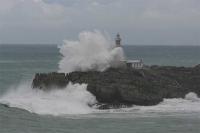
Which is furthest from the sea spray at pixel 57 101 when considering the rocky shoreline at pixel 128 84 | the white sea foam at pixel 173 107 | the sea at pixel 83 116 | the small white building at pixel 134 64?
the small white building at pixel 134 64

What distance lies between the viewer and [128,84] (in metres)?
41.6

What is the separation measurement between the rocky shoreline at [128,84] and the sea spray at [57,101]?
0.55 metres

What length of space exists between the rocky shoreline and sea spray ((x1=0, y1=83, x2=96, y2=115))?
55cm

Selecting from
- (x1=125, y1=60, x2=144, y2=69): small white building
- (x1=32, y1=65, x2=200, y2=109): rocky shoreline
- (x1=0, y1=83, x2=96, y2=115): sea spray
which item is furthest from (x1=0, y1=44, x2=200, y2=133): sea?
(x1=125, y1=60, x2=144, y2=69): small white building

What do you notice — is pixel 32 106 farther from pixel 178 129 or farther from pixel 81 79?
pixel 178 129

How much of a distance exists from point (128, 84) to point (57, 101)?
18.1ft

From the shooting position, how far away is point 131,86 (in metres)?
41.2

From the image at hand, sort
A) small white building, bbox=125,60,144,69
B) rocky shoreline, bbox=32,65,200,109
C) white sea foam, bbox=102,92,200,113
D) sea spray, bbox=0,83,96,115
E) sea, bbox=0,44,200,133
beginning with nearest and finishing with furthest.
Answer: sea, bbox=0,44,200,133 < sea spray, bbox=0,83,96,115 < white sea foam, bbox=102,92,200,113 < rocky shoreline, bbox=32,65,200,109 < small white building, bbox=125,60,144,69

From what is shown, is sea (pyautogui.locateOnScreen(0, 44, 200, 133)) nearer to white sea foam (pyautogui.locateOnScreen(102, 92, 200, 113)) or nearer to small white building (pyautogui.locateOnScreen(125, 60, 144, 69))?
white sea foam (pyautogui.locateOnScreen(102, 92, 200, 113))

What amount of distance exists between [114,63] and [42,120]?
1385 cm

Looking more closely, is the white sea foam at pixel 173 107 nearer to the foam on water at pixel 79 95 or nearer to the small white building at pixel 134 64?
the foam on water at pixel 79 95

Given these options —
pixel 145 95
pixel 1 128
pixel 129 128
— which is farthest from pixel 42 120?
pixel 145 95

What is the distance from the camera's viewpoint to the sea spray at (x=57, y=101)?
39.5 metres

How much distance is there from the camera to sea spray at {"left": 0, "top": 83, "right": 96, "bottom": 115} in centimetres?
3950
